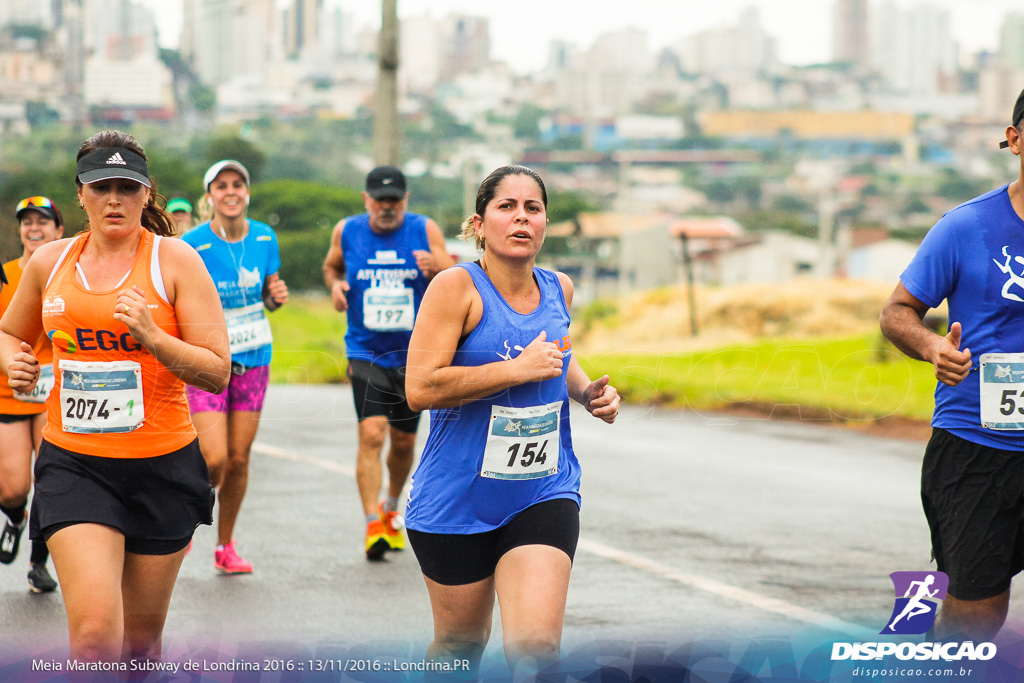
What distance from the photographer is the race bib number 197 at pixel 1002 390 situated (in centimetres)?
395

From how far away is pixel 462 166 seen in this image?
100 ft

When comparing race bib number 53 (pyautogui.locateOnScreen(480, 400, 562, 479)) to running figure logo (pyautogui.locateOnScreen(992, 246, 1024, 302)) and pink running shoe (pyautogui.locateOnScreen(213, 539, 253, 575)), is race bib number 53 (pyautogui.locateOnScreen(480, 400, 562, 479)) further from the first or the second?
pink running shoe (pyautogui.locateOnScreen(213, 539, 253, 575))

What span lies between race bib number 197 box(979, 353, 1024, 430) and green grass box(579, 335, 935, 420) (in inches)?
410

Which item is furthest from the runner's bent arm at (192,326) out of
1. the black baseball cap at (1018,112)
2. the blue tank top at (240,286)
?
the blue tank top at (240,286)

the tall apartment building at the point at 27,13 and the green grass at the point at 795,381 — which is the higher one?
the tall apartment building at the point at 27,13

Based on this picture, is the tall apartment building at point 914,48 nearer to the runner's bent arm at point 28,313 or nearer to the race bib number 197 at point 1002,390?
the race bib number 197 at point 1002,390

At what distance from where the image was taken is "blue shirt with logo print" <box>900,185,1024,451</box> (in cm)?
396

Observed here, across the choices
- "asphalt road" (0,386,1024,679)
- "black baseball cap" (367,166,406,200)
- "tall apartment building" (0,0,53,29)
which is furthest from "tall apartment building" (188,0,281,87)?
"black baseball cap" (367,166,406,200)

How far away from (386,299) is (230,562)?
1917 mm

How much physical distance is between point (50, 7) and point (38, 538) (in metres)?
36.7

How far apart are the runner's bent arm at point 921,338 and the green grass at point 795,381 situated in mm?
10375

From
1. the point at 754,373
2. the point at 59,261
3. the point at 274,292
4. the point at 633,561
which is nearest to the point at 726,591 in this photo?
the point at 633,561

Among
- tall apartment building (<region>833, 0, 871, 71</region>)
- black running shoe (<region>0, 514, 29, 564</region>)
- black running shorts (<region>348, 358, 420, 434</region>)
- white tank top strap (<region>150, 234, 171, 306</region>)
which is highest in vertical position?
tall apartment building (<region>833, 0, 871, 71</region>)

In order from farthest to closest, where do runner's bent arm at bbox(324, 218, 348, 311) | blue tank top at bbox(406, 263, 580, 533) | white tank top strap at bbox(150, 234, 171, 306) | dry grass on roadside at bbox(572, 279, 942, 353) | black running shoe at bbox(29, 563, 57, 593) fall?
dry grass on roadside at bbox(572, 279, 942, 353) < runner's bent arm at bbox(324, 218, 348, 311) < black running shoe at bbox(29, 563, 57, 593) < white tank top strap at bbox(150, 234, 171, 306) < blue tank top at bbox(406, 263, 580, 533)
